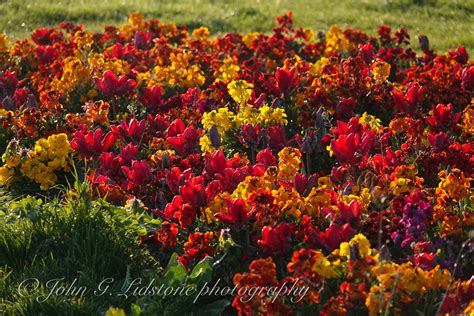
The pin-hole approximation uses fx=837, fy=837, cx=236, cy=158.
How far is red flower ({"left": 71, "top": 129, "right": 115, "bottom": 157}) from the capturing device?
498 cm

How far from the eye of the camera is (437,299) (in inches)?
141

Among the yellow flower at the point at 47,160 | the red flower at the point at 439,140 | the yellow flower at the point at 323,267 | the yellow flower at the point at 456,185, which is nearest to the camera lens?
the yellow flower at the point at 323,267

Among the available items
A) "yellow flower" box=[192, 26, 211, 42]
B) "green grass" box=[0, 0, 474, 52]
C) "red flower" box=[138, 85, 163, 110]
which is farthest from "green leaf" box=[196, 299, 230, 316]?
"green grass" box=[0, 0, 474, 52]

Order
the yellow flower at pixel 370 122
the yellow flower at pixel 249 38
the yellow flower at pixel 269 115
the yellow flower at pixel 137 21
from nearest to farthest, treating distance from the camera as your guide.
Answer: the yellow flower at pixel 370 122 → the yellow flower at pixel 269 115 → the yellow flower at pixel 249 38 → the yellow flower at pixel 137 21

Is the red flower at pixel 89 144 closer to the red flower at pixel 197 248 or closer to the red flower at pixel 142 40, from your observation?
the red flower at pixel 197 248

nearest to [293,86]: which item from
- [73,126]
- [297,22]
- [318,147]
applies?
[318,147]

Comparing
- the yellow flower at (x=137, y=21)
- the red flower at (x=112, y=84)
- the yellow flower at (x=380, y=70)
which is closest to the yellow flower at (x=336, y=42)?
the yellow flower at (x=380, y=70)

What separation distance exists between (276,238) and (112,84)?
2.77 m

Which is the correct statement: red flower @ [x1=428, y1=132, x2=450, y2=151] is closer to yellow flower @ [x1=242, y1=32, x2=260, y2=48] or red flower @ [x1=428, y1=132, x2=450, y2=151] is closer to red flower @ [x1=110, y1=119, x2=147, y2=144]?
red flower @ [x1=110, y1=119, x2=147, y2=144]

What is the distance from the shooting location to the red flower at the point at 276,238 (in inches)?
149

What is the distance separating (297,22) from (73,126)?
5.35 m

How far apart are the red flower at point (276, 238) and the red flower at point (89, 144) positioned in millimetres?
1568

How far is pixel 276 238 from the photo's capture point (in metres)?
3.80

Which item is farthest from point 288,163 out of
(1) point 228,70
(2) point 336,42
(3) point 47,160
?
(2) point 336,42
